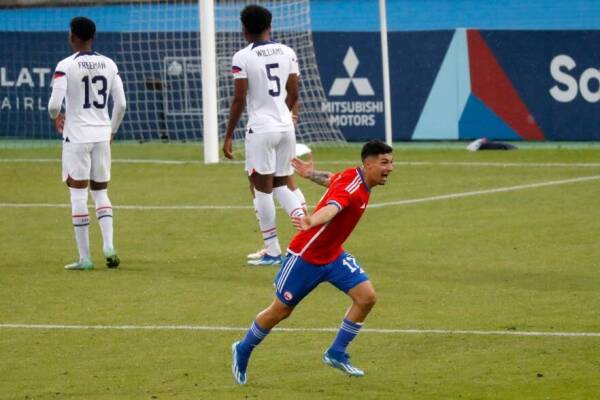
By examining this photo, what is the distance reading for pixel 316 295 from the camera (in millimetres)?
12367

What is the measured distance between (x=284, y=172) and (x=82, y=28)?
233 cm

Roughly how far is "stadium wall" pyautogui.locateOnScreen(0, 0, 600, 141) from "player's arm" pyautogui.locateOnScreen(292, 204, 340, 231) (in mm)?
17100

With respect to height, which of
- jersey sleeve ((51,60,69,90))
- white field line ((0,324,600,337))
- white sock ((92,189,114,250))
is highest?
jersey sleeve ((51,60,69,90))

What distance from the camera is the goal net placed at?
25.9 m

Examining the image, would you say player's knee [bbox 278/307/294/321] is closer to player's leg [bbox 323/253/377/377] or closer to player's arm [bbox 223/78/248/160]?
player's leg [bbox 323/253/377/377]

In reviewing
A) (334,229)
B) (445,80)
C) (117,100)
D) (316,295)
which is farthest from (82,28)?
(445,80)

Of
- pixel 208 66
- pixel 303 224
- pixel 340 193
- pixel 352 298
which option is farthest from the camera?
pixel 208 66

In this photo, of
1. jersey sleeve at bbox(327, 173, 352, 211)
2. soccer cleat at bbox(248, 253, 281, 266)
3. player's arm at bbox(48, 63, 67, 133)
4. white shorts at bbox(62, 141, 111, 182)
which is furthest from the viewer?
soccer cleat at bbox(248, 253, 281, 266)

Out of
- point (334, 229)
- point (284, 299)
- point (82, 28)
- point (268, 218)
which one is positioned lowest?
point (268, 218)

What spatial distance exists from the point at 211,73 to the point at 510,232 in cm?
812

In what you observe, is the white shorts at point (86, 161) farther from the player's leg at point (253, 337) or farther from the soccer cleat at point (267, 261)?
the player's leg at point (253, 337)

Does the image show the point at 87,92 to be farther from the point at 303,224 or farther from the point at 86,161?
the point at 303,224

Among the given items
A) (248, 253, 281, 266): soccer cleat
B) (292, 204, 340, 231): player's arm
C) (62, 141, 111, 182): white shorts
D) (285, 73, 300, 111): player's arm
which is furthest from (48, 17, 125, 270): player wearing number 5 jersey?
(292, 204, 340, 231): player's arm

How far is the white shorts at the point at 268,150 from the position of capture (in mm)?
13711
